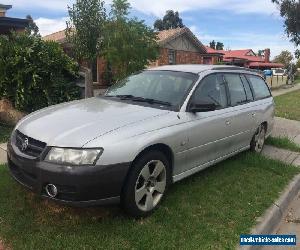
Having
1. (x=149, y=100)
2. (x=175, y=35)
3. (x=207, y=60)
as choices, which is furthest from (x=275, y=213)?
(x=207, y=60)

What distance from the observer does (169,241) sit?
3828mm

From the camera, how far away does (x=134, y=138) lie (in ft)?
13.1

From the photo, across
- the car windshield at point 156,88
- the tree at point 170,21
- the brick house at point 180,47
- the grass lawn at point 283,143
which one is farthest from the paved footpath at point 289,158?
the tree at point 170,21

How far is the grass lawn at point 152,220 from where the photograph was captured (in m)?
3.75

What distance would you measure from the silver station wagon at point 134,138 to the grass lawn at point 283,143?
84.2 inches

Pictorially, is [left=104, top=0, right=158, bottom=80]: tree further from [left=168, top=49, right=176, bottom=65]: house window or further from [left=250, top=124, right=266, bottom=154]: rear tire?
[left=168, top=49, right=176, bottom=65]: house window

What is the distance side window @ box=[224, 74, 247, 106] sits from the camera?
6000mm

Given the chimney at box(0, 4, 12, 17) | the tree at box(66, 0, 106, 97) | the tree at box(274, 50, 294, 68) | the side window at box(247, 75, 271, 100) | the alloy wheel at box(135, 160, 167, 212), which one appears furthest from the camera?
the tree at box(274, 50, 294, 68)

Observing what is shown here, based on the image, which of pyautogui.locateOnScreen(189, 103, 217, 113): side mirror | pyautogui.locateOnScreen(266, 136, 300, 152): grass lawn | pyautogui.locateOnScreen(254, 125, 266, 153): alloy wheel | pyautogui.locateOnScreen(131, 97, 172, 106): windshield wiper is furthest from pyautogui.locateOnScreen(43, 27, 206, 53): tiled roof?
pyautogui.locateOnScreen(189, 103, 217, 113): side mirror

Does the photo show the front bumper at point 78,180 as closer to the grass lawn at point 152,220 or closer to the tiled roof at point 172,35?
the grass lawn at point 152,220

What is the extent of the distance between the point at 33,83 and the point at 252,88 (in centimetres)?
459

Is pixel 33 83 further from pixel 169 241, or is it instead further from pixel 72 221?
pixel 169 241

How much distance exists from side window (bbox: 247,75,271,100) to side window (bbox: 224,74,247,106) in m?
0.51

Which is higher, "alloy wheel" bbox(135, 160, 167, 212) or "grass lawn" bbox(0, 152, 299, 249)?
"alloy wheel" bbox(135, 160, 167, 212)
